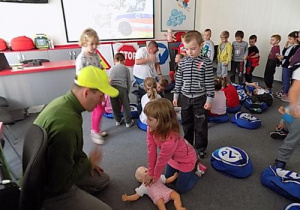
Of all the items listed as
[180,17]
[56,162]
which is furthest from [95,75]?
[180,17]

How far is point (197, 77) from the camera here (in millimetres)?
1939

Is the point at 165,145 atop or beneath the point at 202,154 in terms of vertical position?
atop

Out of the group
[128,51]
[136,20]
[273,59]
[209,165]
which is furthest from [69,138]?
[136,20]

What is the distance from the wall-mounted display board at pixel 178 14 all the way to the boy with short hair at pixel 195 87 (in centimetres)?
408

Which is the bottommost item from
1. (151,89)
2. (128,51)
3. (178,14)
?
(151,89)

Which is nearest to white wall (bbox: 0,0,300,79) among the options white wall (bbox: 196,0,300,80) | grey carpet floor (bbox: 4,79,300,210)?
white wall (bbox: 196,0,300,80)

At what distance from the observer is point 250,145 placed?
7.94 feet

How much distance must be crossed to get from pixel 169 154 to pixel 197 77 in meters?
0.83

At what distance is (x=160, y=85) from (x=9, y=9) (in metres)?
3.26

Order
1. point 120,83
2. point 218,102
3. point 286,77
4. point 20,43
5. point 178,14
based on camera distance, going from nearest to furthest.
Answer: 1. point 120,83
2. point 218,102
3. point 20,43
4. point 286,77
5. point 178,14

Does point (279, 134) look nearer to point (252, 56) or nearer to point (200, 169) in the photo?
point (200, 169)

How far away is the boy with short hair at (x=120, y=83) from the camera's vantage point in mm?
2688

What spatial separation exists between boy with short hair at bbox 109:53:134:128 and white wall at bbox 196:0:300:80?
3999 mm

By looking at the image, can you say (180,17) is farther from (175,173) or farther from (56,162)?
(56,162)
